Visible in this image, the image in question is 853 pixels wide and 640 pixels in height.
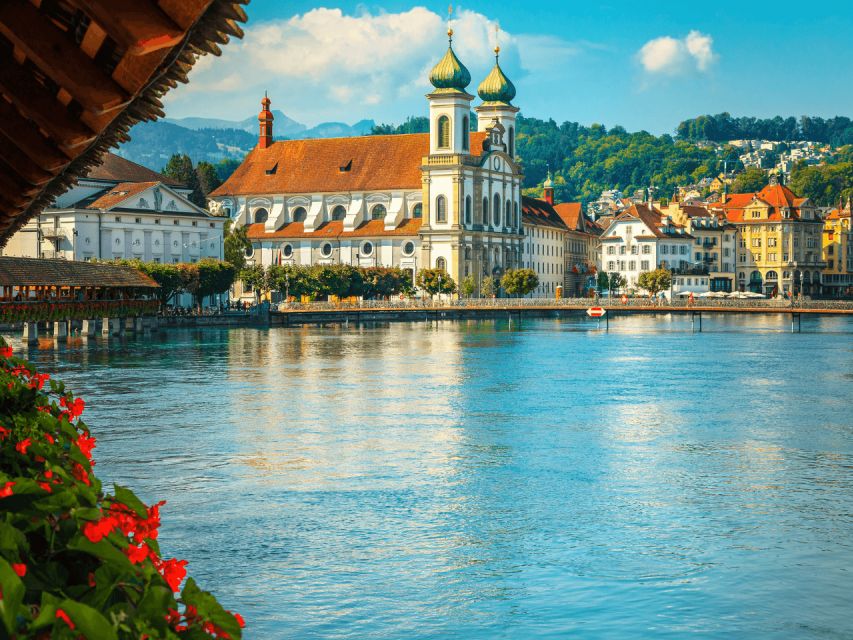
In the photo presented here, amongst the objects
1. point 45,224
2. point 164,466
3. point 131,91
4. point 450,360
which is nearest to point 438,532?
point 164,466

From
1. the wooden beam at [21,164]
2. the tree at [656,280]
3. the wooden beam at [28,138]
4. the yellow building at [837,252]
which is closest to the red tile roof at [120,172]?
the tree at [656,280]

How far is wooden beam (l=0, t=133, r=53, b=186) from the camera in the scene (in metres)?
8.17

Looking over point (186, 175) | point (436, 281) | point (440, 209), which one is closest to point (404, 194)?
point (440, 209)

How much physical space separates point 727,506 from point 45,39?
2177 centimetres

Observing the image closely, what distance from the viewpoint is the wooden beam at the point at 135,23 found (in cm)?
479

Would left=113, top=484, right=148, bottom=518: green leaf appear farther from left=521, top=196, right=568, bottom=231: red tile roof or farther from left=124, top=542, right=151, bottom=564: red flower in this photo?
left=521, top=196, right=568, bottom=231: red tile roof

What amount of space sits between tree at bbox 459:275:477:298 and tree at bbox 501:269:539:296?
381cm

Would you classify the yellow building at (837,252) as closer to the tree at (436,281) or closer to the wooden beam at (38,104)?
the tree at (436,281)

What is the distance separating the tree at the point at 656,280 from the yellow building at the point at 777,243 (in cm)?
2339

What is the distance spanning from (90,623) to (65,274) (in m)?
79.1

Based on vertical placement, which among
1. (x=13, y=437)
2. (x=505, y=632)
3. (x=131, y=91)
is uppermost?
(x=131, y=91)

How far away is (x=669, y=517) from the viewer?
955 inches

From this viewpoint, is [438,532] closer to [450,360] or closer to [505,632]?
[505,632]

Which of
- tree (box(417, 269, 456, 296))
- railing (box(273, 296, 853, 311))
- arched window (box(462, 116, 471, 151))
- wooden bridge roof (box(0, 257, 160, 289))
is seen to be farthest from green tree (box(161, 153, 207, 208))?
wooden bridge roof (box(0, 257, 160, 289))
